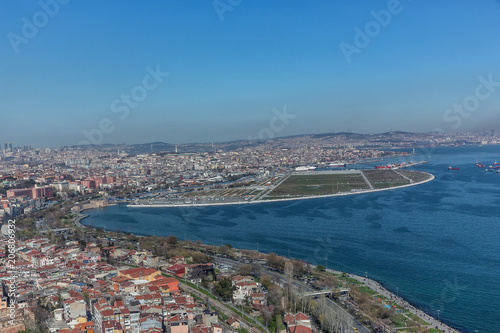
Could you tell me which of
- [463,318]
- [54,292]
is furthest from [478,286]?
[54,292]

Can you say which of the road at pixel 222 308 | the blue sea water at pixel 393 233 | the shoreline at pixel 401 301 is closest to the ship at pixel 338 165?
the blue sea water at pixel 393 233

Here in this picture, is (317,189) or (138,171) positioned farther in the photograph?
(138,171)

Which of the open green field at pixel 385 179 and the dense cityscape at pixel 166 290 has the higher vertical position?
the dense cityscape at pixel 166 290

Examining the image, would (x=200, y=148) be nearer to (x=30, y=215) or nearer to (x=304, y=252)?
(x=30, y=215)

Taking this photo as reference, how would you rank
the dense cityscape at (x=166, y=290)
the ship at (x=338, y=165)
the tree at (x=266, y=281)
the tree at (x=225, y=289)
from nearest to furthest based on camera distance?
the dense cityscape at (x=166, y=290) → the tree at (x=225, y=289) → the tree at (x=266, y=281) → the ship at (x=338, y=165)

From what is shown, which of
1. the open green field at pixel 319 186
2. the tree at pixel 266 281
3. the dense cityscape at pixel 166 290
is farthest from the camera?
the open green field at pixel 319 186

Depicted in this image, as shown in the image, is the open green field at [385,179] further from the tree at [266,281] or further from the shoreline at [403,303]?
the tree at [266,281]
